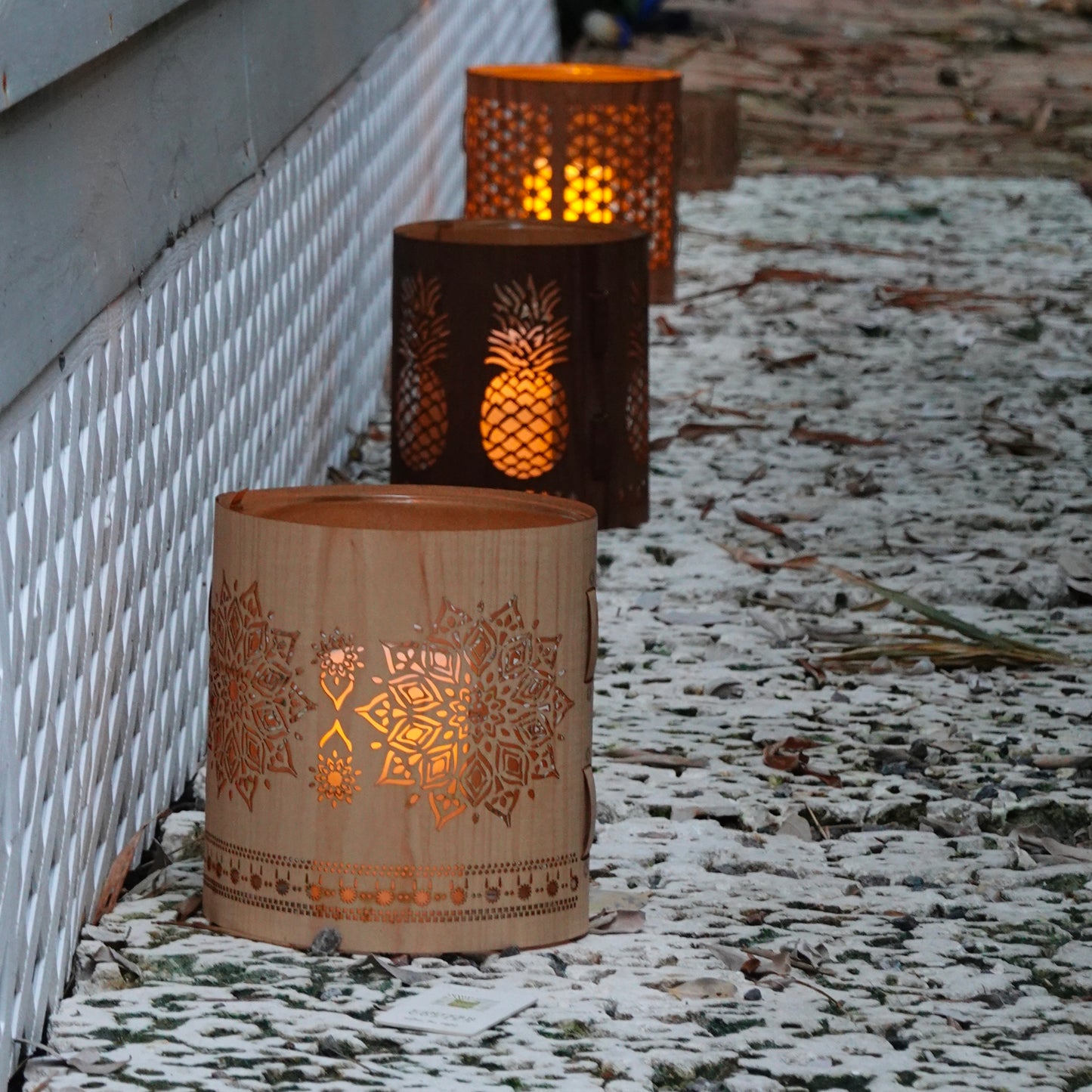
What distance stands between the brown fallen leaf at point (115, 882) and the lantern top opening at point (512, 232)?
5.12ft

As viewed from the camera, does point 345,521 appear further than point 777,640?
No

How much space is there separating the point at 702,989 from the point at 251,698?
516 mm

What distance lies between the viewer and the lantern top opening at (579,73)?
500 cm

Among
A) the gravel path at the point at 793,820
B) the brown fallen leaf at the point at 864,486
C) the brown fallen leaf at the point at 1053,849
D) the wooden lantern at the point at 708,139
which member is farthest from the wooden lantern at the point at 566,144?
the brown fallen leaf at the point at 1053,849

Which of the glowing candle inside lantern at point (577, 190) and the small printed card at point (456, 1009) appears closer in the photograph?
the small printed card at point (456, 1009)

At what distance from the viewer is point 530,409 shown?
349cm

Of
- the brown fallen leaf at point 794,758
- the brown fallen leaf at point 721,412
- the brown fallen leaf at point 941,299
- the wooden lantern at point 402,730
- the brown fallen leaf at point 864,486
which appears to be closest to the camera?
the wooden lantern at point 402,730

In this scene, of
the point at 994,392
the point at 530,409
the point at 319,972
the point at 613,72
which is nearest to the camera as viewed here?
the point at 319,972

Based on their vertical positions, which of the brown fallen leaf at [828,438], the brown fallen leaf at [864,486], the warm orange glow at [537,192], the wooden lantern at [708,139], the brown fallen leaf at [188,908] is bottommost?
the brown fallen leaf at [188,908]

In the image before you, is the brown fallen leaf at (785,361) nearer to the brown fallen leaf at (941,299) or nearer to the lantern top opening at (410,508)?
the brown fallen leaf at (941,299)

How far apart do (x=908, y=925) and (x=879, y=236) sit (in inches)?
190

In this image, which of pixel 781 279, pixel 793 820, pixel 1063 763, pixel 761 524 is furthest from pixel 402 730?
pixel 781 279

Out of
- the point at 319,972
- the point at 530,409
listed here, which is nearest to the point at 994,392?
the point at 530,409

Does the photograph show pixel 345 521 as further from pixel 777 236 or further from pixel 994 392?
pixel 777 236
